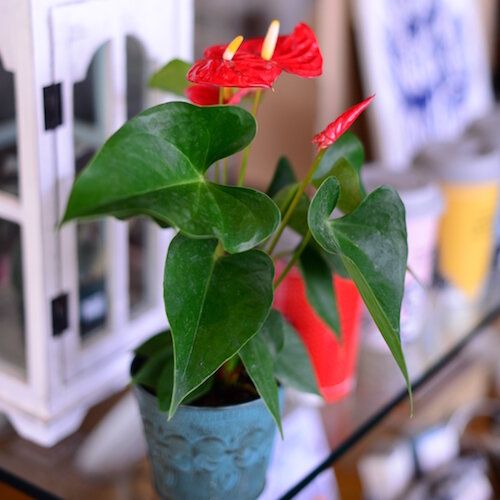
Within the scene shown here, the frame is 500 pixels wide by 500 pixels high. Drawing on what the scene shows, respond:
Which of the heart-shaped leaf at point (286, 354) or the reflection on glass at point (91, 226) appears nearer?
the heart-shaped leaf at point (286, 354)

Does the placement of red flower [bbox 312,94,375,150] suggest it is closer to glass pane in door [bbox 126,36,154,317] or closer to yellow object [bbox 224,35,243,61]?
yellow object [bbox 224,35,243,61]

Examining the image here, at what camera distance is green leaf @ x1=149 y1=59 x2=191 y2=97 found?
0.70m

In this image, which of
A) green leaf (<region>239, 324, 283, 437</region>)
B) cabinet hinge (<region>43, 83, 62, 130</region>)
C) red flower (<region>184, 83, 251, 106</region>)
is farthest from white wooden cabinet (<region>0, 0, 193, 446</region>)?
green leaf (<region>239, 324, 283, 437</region>)

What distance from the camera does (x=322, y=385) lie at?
0.89m

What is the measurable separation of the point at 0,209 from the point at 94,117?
0.40 feet

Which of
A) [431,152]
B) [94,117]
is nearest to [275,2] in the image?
[431,152]

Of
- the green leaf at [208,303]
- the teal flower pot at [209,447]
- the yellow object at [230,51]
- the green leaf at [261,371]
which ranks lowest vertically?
the teal flower pot at [209,447]

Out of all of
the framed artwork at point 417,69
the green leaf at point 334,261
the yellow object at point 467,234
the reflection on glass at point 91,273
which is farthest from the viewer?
the framed artwork at point 417,69

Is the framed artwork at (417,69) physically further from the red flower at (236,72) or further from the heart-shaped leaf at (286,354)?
the red flower at (236,72)

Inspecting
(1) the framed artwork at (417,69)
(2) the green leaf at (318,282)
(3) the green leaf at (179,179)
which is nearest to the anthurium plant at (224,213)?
(3) the green leaf at (179,179)

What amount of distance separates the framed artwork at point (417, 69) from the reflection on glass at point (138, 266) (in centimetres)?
53

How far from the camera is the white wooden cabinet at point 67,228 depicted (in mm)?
676

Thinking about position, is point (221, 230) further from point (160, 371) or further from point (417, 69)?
point (417, 69)

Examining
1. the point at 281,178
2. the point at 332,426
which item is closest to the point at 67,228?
the point at 281,178
